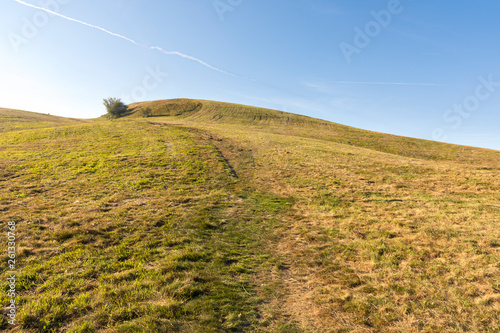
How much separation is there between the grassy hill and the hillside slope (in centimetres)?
4010

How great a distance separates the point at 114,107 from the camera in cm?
9381

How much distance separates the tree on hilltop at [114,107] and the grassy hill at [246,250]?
85.8 m

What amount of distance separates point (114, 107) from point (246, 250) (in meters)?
110

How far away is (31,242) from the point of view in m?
8.43

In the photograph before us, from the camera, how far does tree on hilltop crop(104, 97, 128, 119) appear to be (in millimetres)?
93312

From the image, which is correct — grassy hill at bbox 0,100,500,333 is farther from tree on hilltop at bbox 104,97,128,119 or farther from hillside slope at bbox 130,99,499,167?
tree on hilltop at bbox 104,97,128,119

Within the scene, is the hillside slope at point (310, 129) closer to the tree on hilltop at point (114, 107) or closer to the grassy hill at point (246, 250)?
the tree on hilltop at point (114, 107)

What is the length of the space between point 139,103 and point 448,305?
136251mm

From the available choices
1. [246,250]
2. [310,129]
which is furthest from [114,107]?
[246,250]

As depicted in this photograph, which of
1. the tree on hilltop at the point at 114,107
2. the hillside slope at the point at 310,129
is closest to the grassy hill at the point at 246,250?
the hillside slope at the point at 310,129

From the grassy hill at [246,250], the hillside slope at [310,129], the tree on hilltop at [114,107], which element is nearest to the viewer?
the grassy hill at [246,250]

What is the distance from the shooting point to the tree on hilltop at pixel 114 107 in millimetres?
93312

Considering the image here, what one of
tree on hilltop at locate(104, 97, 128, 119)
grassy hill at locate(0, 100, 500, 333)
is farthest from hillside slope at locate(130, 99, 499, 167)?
grassy hill at locate(0, 100, 500, 333)

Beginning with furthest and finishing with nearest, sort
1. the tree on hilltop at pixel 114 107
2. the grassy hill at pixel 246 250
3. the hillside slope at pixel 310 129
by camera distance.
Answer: the tree on hilltop at pixel 114 107 → the hillside slope at pixel 310 129 → the grassy hill at pixel 246 250
